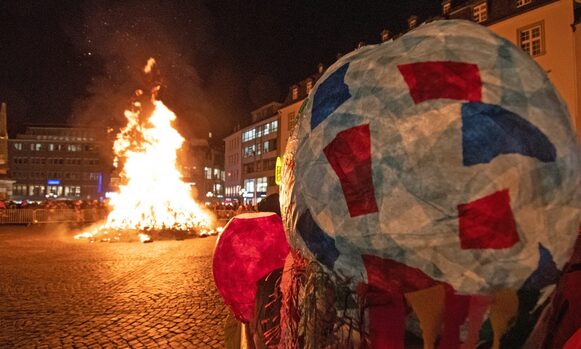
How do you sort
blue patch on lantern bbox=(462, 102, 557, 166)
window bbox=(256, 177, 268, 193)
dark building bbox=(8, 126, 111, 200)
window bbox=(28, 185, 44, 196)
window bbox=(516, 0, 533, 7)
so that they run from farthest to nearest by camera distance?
window bbox=(28, 185, 44, 196), dark building bbox=(8, 126, 111, 200), window bbox=(256, 177, 268, 193), window bbox=(516, 0, 533, 7), blue patch on lantern bbox=(462, 102, 557, 166)

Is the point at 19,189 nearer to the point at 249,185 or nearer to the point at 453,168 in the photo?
the point at 249,185

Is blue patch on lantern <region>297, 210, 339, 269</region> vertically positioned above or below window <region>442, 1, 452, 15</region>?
below

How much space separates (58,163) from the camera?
3593 inches

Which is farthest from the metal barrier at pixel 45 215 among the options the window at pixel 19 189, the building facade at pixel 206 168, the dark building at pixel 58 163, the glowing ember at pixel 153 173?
the window at pixel 19 189

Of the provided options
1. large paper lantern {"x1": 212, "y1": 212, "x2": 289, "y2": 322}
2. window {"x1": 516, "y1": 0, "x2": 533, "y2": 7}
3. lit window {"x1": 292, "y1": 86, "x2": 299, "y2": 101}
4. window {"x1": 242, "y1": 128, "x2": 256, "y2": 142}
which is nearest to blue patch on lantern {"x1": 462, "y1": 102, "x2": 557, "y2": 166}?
large paper lantern {"x1": 212, "y1": 212, "x2": 289, "y2": 322}

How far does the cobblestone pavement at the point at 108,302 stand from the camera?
17.2 feet

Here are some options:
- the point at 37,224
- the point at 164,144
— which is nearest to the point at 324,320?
the point at 164,144

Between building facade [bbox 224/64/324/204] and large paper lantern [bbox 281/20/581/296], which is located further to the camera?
building facade [bbox 224/64/324/204]

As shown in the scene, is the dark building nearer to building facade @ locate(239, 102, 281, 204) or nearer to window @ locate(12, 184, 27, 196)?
window @ locate(12, 184, 27, 196)

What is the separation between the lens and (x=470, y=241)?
4.04 feet

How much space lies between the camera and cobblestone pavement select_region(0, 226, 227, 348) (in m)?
5.25

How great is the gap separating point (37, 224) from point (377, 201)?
3189cm

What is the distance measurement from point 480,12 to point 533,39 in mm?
4124

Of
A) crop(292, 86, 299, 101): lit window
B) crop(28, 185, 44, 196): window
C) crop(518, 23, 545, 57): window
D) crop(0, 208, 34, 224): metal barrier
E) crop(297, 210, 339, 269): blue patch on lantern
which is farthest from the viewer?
crop(28, 185, 44, 196): window
